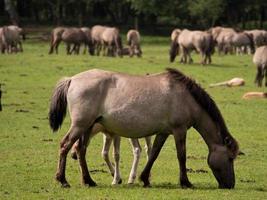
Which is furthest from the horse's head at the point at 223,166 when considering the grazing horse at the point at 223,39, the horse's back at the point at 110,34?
the grazing horse at the point at 223,39

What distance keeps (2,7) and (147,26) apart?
14609 mm

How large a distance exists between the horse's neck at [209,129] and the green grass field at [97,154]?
2.60 feet

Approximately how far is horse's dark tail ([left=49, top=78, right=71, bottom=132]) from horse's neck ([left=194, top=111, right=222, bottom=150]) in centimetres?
227

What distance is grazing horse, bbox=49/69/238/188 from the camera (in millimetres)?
13219

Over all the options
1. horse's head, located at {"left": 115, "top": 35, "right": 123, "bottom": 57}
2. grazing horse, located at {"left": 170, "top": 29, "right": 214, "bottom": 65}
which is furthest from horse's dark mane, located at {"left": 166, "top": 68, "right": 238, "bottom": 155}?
horse's head, located at {"left": 115, "top": 35, "right": 123, "bottom": 57}

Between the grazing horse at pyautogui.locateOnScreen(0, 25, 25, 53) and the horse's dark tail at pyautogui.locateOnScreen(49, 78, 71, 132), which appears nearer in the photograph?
the horse's dark tail at pyautogui.locateOnScreen(49, 78, 71, 132)

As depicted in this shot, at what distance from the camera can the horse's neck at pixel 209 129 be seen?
1366 centimetres

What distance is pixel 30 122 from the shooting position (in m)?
23.0

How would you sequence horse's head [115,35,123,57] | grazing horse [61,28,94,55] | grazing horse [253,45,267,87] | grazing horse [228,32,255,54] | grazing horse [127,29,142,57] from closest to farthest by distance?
grazing horse [253,45,267,87]
grazing horse [127,29,142,57]
horse's head [115,35,123,57]
grazing horse [61,28,94,55]
grazing horse [228,32,255,54]

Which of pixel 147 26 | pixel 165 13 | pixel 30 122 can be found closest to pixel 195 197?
pixel 30 122

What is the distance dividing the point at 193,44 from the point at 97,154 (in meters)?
28.7

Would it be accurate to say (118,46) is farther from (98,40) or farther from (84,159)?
(84,159)

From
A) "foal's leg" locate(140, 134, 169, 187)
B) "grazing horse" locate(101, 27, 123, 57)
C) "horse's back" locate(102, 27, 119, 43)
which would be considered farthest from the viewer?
"horse's back" locate(102, 27, 119, 43)

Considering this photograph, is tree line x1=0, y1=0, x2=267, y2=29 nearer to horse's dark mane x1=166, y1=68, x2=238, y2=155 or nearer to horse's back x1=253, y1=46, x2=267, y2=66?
horse's back x1=253, y1=46, x2=267, y2=66
